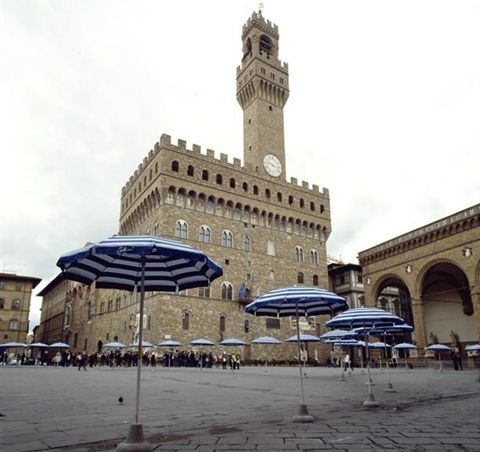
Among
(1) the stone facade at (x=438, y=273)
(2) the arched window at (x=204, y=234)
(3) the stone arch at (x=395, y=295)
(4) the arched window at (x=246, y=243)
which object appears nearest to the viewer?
(1) the stone facade at (x=438, y=273)

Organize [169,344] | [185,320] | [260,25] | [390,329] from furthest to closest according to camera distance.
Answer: [260,25] < [185,320] < [169,344] < [390,329]

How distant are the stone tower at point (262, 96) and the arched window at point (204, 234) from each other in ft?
28.0

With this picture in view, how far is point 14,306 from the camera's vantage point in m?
56.2

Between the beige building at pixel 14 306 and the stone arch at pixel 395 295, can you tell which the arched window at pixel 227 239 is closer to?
the stone arch at pixel 395 295

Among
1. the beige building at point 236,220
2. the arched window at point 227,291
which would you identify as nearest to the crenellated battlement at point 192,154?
the beige building at point 236,220

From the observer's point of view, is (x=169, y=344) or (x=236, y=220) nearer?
(x=169, y=344)

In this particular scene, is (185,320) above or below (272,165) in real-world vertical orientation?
below

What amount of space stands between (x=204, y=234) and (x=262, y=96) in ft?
56.2

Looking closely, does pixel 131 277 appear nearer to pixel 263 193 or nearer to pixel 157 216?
pixel 157 216

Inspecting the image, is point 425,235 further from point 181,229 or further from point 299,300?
point 299,300

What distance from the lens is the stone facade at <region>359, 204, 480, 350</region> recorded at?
27906 millimetres

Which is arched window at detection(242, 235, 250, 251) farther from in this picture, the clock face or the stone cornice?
the stone cornice

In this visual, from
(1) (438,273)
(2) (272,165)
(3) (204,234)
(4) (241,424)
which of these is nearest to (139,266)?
(4) (241,424)

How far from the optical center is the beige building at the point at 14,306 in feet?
181
